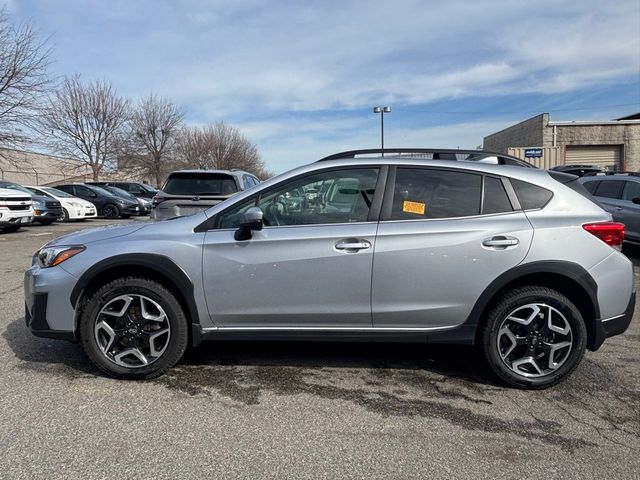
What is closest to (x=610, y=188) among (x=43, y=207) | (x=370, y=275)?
(x=370, y=275)

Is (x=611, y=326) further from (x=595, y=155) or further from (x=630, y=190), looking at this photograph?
(x=595, y=155)

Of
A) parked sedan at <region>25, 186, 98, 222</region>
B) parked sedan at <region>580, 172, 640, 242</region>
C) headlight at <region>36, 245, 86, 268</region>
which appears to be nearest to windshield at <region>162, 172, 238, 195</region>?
headlight at <region>36, 245, 86, 268</region>

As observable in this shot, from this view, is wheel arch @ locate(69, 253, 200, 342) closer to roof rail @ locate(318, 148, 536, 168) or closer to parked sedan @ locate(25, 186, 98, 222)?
roof rail @ locate(318, 148, 536, 168)

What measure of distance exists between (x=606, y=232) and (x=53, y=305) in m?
4.17

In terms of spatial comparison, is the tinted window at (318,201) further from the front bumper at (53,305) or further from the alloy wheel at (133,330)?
the front bumper at (53,305)

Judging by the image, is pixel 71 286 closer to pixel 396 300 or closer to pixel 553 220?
pixel 396 300

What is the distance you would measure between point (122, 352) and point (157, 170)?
40927 millimetres

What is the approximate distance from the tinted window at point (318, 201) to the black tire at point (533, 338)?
1.25 metres

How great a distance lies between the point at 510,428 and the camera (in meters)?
3.09

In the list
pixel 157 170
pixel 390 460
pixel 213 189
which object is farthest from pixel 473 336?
pixel 157 170

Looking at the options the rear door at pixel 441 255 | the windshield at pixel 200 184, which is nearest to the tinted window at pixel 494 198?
the rear door at pixel 441 255

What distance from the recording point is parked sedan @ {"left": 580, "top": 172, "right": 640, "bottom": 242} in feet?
30.9

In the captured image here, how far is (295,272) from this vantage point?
359 centimetres

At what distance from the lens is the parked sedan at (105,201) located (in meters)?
20.5
